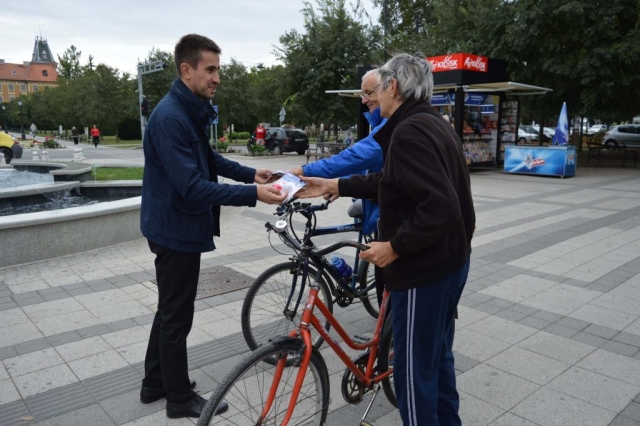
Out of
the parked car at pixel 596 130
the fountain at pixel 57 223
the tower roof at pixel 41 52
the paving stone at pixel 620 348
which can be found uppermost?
the tower roof at pixel 41 52

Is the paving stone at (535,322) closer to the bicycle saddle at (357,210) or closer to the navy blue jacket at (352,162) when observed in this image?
the bicycle saddle at (357,210)

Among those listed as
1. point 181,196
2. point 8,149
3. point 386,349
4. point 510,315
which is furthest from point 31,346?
point 8,149

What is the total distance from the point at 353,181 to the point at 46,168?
47.9 feet

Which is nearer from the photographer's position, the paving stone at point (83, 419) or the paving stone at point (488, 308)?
the paving stone at point (83, 419)

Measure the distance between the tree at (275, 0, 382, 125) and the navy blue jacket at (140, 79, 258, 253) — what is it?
73.6ft

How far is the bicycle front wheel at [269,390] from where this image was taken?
7.16 feet

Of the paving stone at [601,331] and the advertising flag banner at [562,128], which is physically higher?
the advertising flag banner at [562,128]

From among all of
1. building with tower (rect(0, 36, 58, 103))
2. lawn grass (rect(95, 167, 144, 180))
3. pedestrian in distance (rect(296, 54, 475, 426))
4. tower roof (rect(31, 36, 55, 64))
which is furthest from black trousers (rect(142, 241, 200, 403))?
tower roof (rect(31, 36, 55, 64))

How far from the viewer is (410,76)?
2357 mm

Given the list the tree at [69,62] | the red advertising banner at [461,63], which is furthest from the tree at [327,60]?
the tree at [69,62]

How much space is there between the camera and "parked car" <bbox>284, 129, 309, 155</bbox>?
28.6 meters

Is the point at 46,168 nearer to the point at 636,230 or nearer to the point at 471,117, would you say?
the point at 471,117

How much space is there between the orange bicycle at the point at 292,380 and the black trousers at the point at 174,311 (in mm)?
470

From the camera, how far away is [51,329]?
4.38 metres
